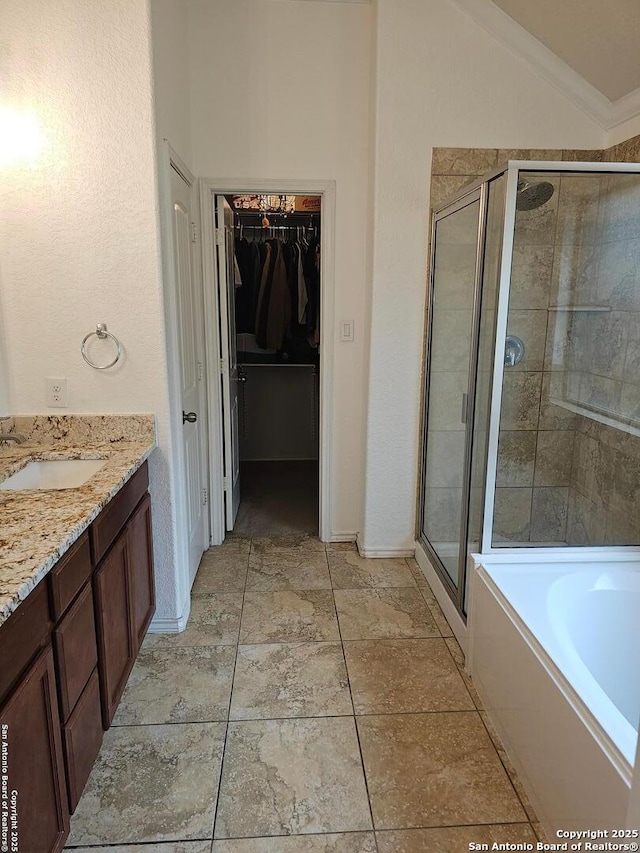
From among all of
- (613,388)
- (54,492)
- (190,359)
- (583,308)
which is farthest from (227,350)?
(613,388)

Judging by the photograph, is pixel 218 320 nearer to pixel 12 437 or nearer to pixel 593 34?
pixel 12 437

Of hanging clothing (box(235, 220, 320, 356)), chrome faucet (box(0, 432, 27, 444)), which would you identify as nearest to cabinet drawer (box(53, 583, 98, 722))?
chrome faucet (box(0, 432, 27, 444))

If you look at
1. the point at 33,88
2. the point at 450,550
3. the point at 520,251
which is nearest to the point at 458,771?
the point at 450,550

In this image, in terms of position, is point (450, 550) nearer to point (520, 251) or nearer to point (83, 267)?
point (520, 251)

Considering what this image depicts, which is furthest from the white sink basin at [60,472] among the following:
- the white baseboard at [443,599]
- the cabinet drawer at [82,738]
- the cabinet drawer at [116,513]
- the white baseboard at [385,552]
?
the white baseboard at [385,552]

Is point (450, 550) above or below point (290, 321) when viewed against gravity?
below

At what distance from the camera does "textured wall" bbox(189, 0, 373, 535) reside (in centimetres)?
294

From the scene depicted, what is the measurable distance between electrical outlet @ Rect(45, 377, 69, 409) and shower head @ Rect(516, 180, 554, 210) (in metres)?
1.92

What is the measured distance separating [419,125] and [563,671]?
258 centimetres

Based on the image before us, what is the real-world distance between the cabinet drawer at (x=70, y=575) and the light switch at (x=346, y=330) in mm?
2006

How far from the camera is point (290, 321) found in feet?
15.3

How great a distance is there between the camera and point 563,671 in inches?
62.6

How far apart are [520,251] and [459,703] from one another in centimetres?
182

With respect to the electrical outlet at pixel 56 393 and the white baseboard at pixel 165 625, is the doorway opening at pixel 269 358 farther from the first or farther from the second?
the electrical outlet at pixel 56 393
